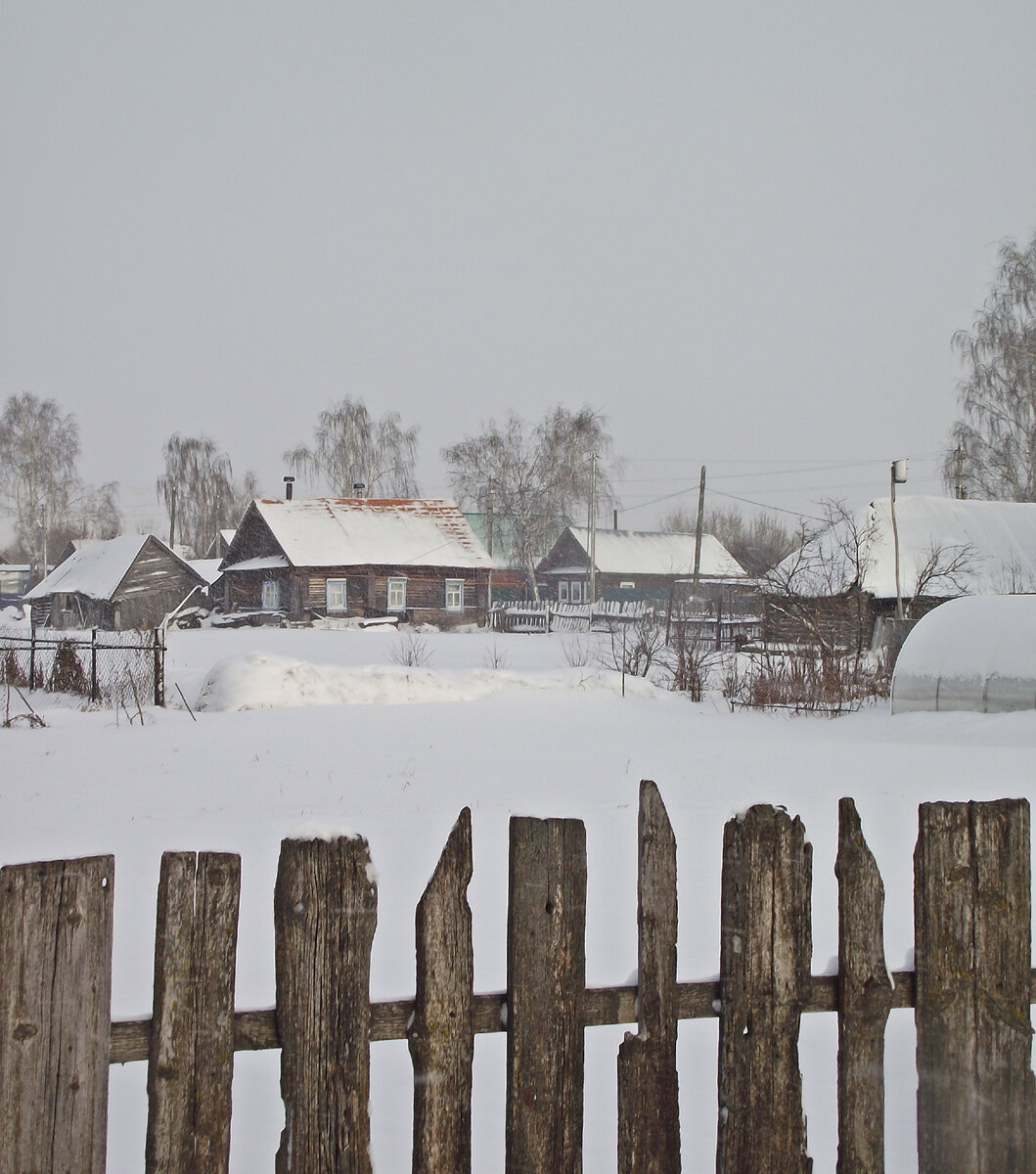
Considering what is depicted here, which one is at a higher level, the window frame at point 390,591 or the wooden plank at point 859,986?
the window frame at point 390,591

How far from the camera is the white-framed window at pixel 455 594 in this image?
43.7 m

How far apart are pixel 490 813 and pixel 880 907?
546 cm

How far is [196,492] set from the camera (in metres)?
71.9

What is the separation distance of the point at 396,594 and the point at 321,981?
41539mm

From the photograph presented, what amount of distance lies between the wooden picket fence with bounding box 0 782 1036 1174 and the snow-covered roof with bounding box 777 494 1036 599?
25.9 m

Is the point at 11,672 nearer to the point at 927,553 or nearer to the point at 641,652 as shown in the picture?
the point at 641,652

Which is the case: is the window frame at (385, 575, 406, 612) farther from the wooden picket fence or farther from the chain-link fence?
the wooden picket fence

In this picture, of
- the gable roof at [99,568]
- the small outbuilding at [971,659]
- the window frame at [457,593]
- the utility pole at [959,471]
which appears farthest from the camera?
the window frame at [457,593]

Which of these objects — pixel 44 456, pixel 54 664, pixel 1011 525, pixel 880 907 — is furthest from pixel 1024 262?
pixel 44 456

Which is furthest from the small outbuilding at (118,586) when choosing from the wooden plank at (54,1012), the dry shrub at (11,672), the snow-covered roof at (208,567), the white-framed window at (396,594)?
the wooden plank at (54,1012)

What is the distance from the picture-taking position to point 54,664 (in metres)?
16.6

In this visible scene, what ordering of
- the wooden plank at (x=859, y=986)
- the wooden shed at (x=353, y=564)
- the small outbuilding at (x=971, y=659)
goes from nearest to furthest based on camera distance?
1. the wooden plank at (x=859, y=986)
2. the small outbuilding at (x=971, y=659)
3. the wooden shed at (x=353, y=564)

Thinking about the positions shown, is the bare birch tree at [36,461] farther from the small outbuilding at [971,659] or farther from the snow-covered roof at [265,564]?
the small outbuilding at [971,659]

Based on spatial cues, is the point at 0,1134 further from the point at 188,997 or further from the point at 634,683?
the point at 634,683
